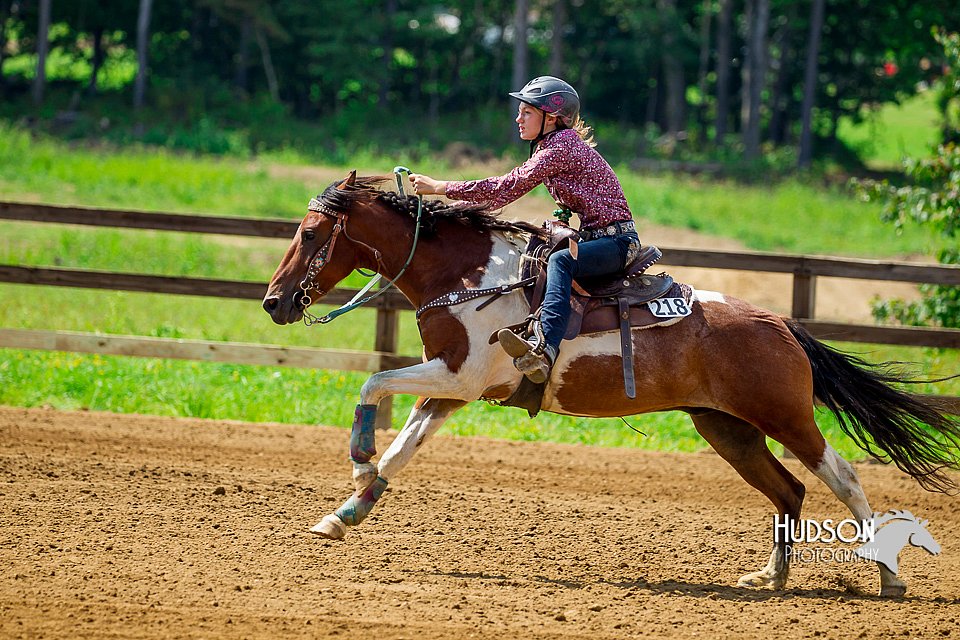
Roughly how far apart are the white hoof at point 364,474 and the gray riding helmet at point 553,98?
2086 millimetres

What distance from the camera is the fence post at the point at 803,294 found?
8.70 m

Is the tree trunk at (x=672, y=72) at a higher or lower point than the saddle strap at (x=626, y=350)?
higher

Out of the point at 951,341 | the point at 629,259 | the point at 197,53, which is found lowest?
the point at 951,341

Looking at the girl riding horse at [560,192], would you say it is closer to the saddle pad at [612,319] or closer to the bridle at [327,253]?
the saddle pad at [612,319]

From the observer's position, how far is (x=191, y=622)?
4.44m

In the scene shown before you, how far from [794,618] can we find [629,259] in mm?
2007

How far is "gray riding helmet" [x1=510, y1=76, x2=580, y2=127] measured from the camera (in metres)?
5.46

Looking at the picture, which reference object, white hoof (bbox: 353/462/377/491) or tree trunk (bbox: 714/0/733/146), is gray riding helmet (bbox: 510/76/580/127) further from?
tree trunk (bbox: 714/0/733/146)

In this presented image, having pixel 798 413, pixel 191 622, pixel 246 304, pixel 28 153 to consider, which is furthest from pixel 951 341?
pixel 28 153

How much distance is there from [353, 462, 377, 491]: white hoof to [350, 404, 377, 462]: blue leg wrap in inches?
2.0

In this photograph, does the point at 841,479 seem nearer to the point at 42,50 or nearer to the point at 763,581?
the point at 763,581

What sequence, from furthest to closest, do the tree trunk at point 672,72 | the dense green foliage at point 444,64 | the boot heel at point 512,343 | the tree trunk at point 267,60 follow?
the tree trunk at point 267,60
the tree trunk at point 672,72
the dense green foliage at point 444,64
the boot heel at point 512,343

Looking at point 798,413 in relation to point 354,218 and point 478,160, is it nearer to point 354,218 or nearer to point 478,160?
point 354,218

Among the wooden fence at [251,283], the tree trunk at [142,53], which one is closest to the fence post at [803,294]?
the wooden fence at [251,283]
